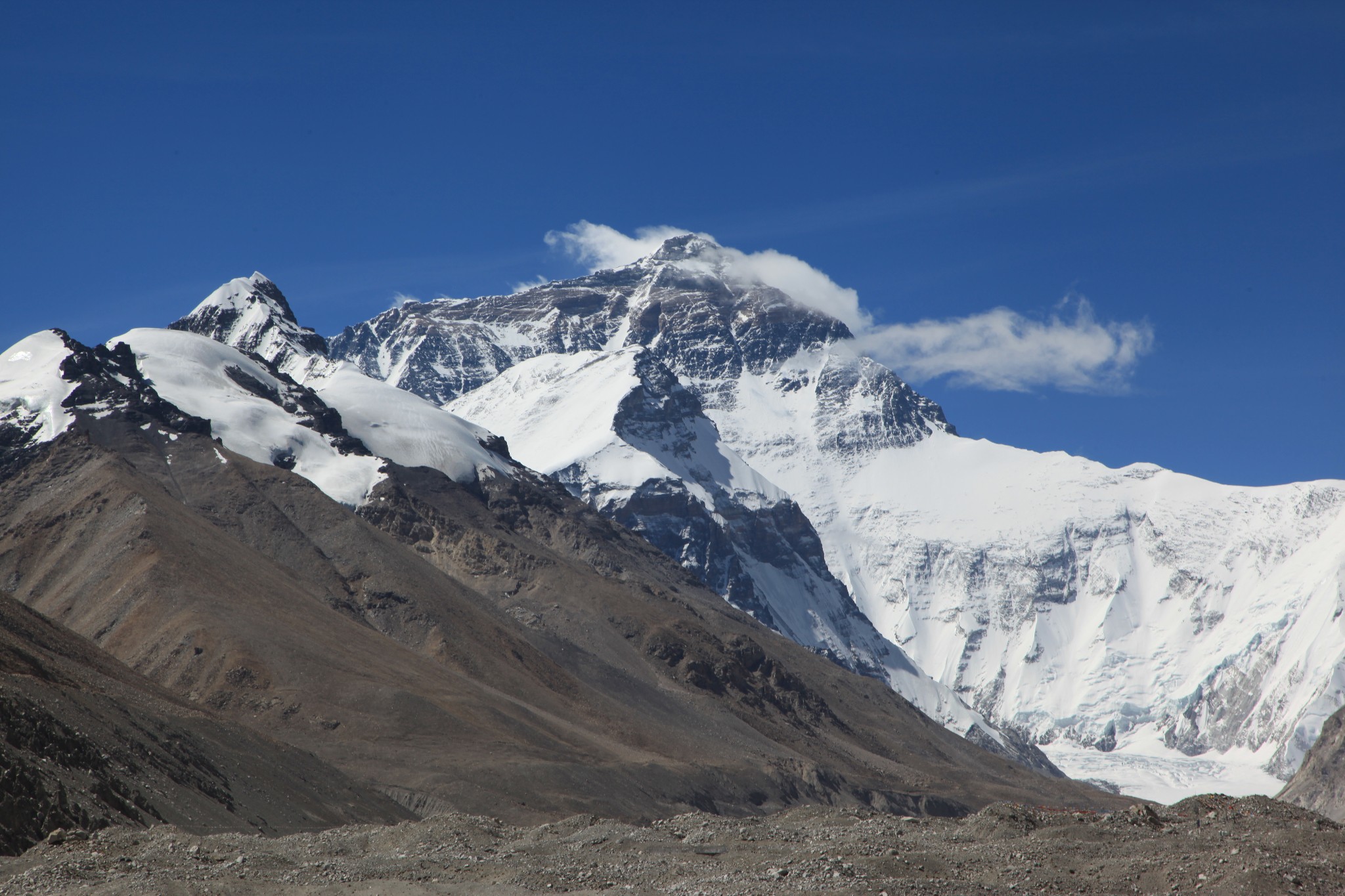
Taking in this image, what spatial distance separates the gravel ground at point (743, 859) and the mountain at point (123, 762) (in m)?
5.88

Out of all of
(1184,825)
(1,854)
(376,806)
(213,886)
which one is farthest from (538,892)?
(376,806)

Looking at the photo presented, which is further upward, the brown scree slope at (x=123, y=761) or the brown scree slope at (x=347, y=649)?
the brown scree slope at (x=347, y=649)

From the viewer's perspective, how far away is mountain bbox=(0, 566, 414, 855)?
54.8m

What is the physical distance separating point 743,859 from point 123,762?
33.6 m

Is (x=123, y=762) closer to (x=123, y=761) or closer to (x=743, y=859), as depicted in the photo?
(x=123, y=761)

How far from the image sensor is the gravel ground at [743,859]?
137ft

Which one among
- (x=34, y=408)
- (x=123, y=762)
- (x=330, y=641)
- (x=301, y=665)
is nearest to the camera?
(x=123, y=762)

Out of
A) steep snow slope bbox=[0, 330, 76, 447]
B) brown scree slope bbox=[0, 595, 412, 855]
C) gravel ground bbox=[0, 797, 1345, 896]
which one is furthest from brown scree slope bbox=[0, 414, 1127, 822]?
gravel ground bbox=[0, 797, 1345, 896]

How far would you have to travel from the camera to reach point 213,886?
41250mm

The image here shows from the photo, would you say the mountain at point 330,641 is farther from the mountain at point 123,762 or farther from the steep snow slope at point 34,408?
the mountain at point 123,762

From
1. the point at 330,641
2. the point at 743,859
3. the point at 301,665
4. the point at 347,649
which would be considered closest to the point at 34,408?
the point at 330,641

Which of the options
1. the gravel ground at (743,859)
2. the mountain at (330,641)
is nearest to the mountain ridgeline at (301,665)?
the mountain at (330,641)

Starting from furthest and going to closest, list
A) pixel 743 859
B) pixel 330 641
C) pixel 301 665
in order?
pixel 330 641
pixel 301 665
pixel 743 859

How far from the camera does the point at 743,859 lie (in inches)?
1940
